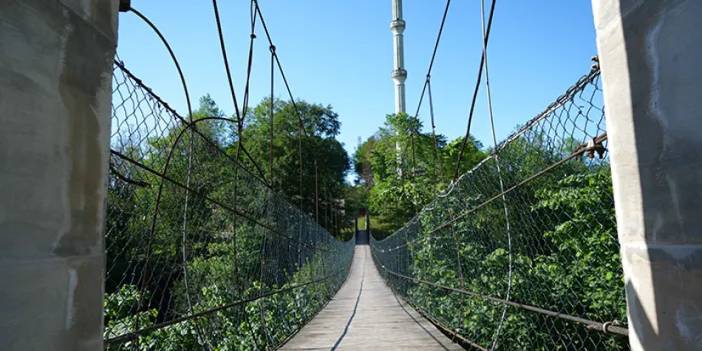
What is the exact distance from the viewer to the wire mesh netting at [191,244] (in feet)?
5.13

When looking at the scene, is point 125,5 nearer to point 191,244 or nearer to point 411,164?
point 191,244

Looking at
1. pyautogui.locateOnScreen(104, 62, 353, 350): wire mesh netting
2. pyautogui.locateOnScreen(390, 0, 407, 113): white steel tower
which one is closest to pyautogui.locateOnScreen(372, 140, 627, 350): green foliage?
pyautogui.locateOnScreen(104, 62, 353, 350): wire mesh netting

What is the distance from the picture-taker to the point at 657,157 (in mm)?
913

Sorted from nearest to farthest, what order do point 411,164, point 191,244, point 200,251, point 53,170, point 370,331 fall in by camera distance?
point 53,170
point 191,244
point 200,251
point 370,331
point 411,164

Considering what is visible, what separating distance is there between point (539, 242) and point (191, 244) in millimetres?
1690

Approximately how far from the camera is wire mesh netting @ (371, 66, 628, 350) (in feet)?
6.07

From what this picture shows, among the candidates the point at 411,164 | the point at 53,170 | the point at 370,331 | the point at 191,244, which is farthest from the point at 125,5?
the point at 411,164

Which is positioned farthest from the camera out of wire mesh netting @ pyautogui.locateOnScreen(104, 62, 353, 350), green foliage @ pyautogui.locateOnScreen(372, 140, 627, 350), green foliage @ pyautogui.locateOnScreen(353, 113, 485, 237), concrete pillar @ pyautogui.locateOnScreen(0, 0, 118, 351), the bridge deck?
green foliage @ pyautogui.locateOnScreen(353, 113, 485, 237)

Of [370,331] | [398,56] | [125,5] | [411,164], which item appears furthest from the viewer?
[398,56]

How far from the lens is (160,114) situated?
4.98ft

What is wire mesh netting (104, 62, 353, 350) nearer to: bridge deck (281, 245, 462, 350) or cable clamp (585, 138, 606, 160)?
bridge deck (281, 245, 462, 350)

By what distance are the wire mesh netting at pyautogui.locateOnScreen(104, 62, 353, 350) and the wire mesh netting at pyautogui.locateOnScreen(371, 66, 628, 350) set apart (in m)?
1.22

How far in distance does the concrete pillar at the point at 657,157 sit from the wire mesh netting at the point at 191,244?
1114mm

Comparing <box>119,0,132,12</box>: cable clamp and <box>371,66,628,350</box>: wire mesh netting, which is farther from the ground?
<box>119,0,132,12</box>: cable clamp
